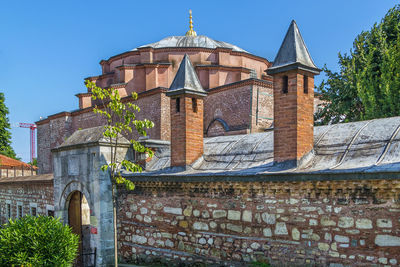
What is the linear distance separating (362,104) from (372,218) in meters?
10.6

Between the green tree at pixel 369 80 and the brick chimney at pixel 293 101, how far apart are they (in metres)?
7.73

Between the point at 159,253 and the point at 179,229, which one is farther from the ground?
the point at 179,229

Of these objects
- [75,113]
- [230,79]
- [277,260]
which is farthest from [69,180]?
[75,113]

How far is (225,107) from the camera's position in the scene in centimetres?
1559

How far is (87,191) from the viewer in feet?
29.8

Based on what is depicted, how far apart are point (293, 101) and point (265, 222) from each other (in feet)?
6.67

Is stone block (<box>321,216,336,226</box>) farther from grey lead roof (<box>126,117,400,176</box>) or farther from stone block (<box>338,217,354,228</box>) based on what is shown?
grey lead roof (<box>126,117,400,176</box>)

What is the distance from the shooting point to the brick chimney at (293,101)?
6.22 m

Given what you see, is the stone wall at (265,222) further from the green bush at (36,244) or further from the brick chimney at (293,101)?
the green bush at (36,244)

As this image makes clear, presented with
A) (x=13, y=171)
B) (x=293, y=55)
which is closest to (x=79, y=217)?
(x=293, y=55)

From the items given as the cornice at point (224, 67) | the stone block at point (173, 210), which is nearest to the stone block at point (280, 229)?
the stone block at point (173, 210)

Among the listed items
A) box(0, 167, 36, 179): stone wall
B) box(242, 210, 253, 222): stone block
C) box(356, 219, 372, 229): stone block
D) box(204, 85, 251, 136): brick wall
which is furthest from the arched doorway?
box(0, 167, 36, 179): stone wall

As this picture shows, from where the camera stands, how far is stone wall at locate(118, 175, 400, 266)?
5.02 meters

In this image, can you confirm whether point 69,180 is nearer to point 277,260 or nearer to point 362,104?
point 277,260
